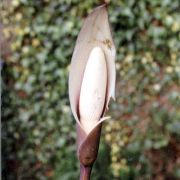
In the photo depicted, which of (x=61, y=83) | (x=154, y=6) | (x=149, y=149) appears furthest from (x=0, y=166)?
(x=154, y=6)

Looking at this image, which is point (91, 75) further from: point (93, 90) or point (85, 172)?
point (85, 172)

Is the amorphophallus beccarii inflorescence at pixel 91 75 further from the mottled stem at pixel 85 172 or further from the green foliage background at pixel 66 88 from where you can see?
the green foliage background at pixel 66 88

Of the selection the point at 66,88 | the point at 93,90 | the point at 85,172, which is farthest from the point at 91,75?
the point at 66,88

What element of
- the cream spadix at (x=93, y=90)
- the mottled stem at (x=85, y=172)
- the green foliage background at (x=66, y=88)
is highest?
the cream spadix at (x=93, y=90)

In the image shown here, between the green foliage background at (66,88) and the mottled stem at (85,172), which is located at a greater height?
the mottled stem at (85,172)

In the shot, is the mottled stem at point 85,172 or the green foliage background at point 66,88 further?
the green foliage background at point 66,88

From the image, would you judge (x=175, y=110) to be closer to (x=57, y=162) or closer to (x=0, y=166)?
(x=57, y=162)

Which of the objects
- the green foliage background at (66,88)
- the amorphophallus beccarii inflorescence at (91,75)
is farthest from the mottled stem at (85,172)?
the green foliage background at (66,88)
